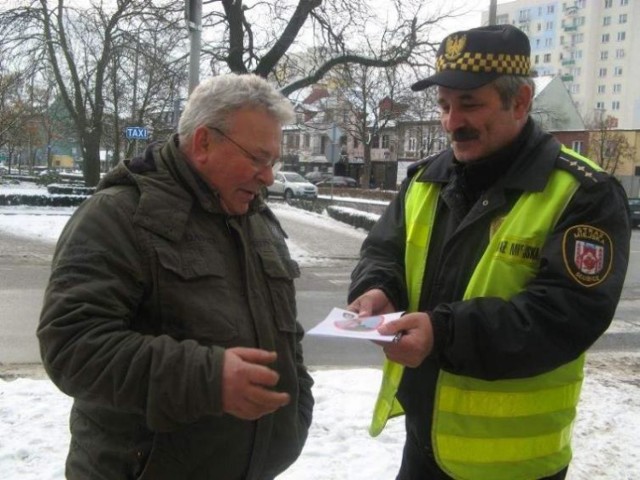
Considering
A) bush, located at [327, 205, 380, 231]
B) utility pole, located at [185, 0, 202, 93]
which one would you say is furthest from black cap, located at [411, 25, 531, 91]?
bush, located at [327, 205, 380, 231]

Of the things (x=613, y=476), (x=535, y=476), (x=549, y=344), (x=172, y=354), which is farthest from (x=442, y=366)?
(x=613, y=476)

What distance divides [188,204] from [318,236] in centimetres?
1514

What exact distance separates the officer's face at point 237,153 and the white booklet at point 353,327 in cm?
47

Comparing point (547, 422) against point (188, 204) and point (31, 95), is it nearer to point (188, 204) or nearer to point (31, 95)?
point (188, 204)

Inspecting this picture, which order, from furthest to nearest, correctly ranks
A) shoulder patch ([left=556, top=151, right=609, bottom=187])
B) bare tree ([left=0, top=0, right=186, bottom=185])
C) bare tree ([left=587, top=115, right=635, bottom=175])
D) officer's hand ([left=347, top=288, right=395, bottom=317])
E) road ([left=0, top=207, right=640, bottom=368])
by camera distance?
bare tree ([left=587, top=115, right=635, bottom=175]), bare tree ([left=0, top=0, right=186, bottom=185]), road ([left=0, top=207, right=640, bottom=368]), officer's hand ([left=347, top=288, right=395, bottom=317]), shoulder patch ([left=556, top=151, right=609, bottom=187])

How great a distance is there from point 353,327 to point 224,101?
2.67ft

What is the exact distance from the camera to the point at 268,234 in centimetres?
220

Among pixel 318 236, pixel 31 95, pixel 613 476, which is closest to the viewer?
pixel 613 476

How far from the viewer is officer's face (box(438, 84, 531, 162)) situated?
214 cm

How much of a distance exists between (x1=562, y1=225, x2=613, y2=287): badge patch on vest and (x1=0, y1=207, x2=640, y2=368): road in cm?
462

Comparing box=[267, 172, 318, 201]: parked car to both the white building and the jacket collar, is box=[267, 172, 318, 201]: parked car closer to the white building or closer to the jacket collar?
the jacket collar

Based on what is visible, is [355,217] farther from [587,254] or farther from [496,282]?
[587,254]

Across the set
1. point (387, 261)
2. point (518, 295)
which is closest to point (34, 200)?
point (387, 261)

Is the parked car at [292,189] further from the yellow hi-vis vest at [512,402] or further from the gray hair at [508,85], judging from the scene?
the yellow hi-vis vest at [512,402]
